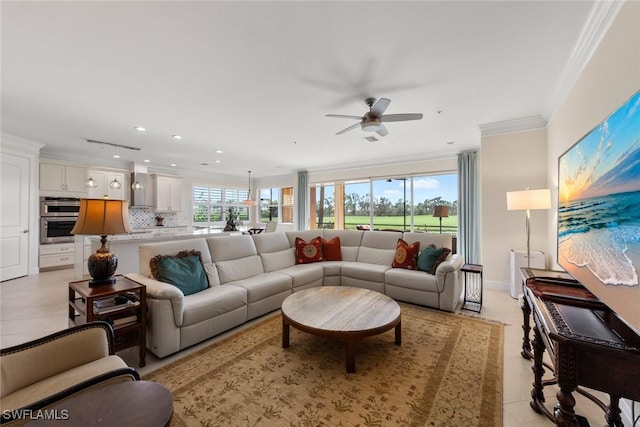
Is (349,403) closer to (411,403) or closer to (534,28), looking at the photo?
(411,403)

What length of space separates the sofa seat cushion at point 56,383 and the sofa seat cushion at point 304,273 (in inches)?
90.5

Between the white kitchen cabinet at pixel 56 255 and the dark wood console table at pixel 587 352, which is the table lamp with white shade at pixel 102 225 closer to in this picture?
the dark wood console table at pixel 587 352

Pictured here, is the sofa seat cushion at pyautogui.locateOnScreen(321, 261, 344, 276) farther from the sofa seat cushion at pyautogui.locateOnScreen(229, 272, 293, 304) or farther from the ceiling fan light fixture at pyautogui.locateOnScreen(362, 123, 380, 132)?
the ceiling fan light fixture at pyautogui.locateOnScreen(362, 123, 380, 132)

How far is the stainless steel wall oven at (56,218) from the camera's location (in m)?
5.38

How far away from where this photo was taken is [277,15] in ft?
5.82

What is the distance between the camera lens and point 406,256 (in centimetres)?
380

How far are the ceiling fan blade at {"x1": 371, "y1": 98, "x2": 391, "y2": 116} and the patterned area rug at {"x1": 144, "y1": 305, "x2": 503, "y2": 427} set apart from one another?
239cm

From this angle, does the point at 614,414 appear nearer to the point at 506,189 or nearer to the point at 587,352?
the point at 587,352

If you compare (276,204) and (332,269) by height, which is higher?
(276,204)

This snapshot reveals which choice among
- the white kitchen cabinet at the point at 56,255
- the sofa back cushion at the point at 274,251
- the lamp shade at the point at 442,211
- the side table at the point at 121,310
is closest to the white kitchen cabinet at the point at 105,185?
the white kitchen cabinet at the point at 56,255

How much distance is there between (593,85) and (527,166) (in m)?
2.04

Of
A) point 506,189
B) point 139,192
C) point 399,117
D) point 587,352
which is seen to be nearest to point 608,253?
point 587,352

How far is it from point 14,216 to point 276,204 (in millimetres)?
6412

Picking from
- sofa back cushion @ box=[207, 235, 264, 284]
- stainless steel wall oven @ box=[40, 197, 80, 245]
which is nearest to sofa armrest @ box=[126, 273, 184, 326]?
sofa back cushion @ box=[207, 235, 264, 284]
